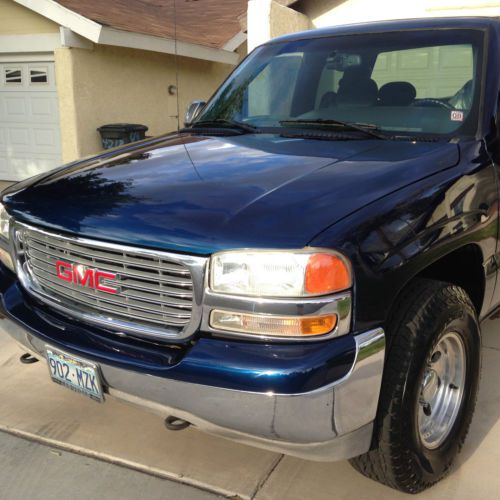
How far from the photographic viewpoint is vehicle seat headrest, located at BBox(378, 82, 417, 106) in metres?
3.34

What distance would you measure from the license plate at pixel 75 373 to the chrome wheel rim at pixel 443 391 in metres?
1.35

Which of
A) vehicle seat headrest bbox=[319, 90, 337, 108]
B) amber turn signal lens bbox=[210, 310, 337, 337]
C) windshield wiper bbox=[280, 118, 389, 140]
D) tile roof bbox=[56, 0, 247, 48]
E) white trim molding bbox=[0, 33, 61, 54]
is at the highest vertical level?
tile roof bbox=[56, 0, 247, 48]

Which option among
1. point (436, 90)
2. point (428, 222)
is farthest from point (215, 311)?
point (436, 90)

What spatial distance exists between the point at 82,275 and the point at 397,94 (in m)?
1.98

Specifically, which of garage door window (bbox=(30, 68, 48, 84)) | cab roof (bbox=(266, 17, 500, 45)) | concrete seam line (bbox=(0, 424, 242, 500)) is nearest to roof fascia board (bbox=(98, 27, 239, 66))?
garage door window (bbox=(30, 68, 48, 84))

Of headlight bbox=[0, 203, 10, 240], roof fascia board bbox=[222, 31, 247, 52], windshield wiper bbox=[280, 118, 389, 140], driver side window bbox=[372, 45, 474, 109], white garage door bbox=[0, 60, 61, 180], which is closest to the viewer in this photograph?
headlight bbox=[0, 203, 10, 240]

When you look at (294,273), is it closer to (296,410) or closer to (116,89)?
(296,410)

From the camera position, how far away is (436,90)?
3309mm

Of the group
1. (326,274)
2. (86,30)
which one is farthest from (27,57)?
(326,274)

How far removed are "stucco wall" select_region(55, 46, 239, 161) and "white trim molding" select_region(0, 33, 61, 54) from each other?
34 cm

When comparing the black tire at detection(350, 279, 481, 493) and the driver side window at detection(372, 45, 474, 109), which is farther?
the driver side window at detection(372, 45, 474, 109)

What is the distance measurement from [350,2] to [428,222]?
25.0 ft

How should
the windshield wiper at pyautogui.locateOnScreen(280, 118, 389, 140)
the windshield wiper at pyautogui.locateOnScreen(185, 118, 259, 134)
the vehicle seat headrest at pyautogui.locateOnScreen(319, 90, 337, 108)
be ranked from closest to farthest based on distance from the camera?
the windshield wiper at pyautogui.locateOnScreen(280, 118, 389, 140) < the windshield wiper at pyautogui.locateOnScreen(185, 118, 259, 134) < the vehicle seat headrest at pyautogui.locateOnScreen(319, 90, 337, 108)

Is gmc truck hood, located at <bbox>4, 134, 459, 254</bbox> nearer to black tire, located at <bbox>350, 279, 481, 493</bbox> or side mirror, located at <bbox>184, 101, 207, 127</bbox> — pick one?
black tire, located at <bbox>350, 279, 481, 493</bbox>
